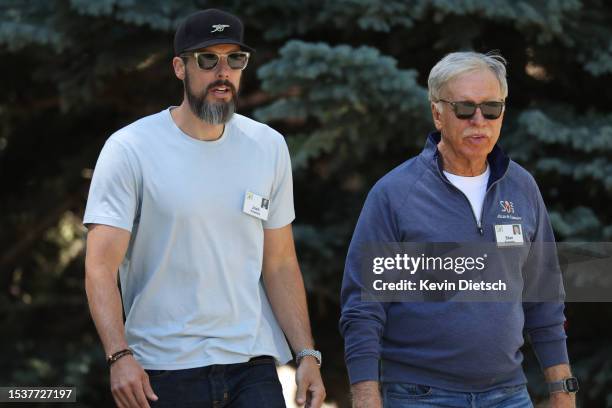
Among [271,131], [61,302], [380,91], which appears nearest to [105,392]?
[61,302]

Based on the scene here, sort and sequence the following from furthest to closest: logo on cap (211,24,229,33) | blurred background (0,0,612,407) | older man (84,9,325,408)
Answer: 1. blurred background (0,0,612,407)
2. logo on cap (211,24,229,33)
3. older man (84,9,325,408)

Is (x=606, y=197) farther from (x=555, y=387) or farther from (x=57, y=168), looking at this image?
(x=57, y=168)

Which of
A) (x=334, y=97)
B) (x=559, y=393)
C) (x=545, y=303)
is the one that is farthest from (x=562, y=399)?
(x=334, y=97)

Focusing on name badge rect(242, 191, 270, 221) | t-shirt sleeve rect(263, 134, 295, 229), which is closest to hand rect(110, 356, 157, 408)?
name badge rect(242, 191, 270, 221)

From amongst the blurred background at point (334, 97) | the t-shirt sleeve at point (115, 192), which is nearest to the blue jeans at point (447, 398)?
the t-shirt sleeve at point (115, 192)

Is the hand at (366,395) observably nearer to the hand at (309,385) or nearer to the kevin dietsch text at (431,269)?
the hand at (309,385)

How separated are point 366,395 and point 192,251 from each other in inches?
30.8

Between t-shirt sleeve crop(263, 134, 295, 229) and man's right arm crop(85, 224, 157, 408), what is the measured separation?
23.4 inches

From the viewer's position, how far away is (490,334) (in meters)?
3.86

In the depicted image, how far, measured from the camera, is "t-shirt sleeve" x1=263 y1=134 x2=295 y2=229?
4.16m

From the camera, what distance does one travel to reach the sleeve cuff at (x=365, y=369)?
3883mm

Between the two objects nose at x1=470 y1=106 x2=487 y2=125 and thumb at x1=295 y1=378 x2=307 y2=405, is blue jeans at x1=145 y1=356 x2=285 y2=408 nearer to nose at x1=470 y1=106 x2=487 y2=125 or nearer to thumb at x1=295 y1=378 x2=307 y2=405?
thumb at x1=295 y1=378 x2=307 y2=405

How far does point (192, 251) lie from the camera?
3.85m

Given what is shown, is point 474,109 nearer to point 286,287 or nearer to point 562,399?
point 286,287
